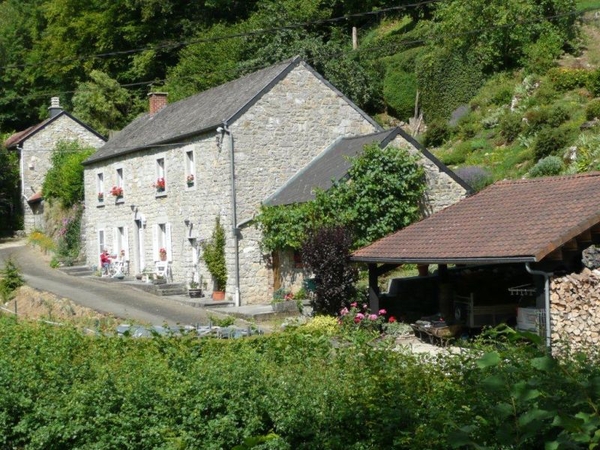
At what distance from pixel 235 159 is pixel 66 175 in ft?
52.9

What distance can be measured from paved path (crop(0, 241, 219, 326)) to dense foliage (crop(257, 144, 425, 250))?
339cm

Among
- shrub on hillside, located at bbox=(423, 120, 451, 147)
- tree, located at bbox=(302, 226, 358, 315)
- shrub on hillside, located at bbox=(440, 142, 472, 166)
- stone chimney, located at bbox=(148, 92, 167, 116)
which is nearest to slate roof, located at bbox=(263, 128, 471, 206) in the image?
tree, located at bbox=(302, 226, 358, 315)

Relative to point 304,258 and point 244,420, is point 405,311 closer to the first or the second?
point 304,258

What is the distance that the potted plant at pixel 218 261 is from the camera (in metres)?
25.2

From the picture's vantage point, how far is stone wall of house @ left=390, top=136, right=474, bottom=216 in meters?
23.8

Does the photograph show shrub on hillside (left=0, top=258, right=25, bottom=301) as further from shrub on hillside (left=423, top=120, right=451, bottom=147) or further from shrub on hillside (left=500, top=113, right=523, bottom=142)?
shrub on hillside (left=500, top=113, right=523, bottom=142)

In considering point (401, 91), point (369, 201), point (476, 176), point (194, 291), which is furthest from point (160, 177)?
point (401, 91)

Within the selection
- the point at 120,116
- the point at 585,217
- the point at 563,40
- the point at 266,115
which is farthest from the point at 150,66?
the point at 585,217

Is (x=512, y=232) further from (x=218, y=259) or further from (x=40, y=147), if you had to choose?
(x=40, y=147)

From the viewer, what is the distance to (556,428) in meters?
4.72

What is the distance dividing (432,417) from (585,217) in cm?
847

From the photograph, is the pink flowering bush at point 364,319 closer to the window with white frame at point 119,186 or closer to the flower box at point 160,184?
the flower box at point 160,184

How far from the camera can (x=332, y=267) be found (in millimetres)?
19938

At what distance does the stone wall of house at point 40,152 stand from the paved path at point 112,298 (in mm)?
9226
